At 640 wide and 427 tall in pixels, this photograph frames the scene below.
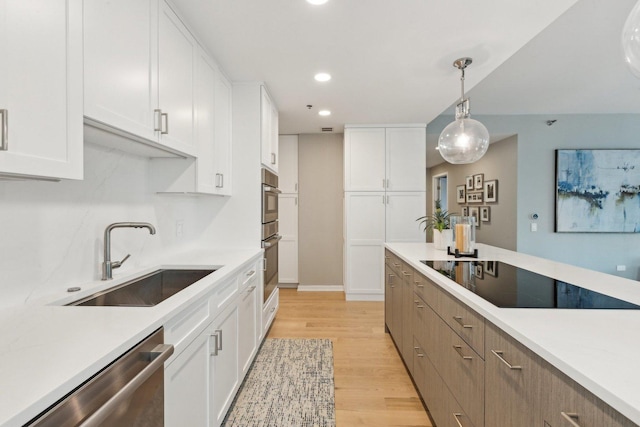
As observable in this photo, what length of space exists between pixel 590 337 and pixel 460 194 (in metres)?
6.16

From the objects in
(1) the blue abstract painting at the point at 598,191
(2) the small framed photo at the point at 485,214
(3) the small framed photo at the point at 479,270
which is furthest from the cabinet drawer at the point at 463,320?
(2) the small framed photo at the point at 485,214

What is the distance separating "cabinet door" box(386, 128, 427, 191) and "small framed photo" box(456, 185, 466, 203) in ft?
8.46

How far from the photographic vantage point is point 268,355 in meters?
2.70

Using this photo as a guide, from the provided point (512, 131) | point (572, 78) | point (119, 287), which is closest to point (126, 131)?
point (119, 287)

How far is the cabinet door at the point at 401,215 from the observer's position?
14.2 ft

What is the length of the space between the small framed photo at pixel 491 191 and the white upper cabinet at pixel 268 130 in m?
3.75

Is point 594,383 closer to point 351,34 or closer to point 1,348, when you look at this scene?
point 1,348

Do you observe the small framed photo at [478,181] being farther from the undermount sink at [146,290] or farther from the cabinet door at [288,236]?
the undermount sink at [146,290]

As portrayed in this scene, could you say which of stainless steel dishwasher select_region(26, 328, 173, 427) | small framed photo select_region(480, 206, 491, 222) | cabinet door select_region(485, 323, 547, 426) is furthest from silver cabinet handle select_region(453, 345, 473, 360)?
small framed photo select_region(480, 206, 491, 222)

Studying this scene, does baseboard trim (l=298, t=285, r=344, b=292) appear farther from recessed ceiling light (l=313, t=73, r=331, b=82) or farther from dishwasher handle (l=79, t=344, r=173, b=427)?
dishwasher handle (l=79, t=344, r=173, b=427)

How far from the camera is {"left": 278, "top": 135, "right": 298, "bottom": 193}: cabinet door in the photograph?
4.80m

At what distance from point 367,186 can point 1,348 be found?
3.89m

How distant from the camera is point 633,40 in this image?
0.95 metres

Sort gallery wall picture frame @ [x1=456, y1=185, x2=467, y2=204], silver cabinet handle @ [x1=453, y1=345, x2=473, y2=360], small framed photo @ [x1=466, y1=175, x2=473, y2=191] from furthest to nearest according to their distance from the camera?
gallery wall picture frame @ [x1=456, y1=185, x2=467, y2=204]
small framed photo @ [x1=466, y1=175, x2=473, y2=191]
silver cabinet handle @ [x1=453, y1=345, x2=473, y2=360]
